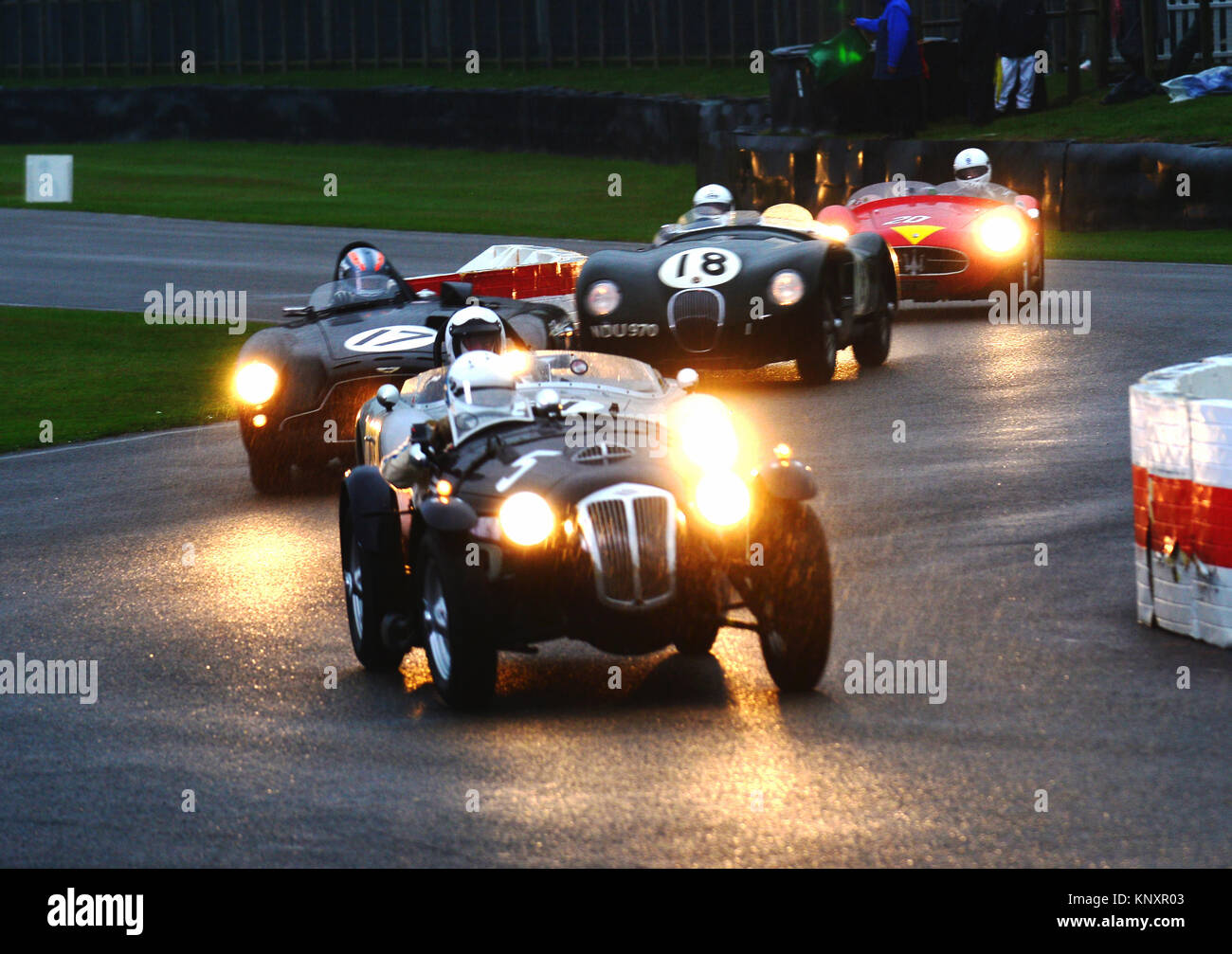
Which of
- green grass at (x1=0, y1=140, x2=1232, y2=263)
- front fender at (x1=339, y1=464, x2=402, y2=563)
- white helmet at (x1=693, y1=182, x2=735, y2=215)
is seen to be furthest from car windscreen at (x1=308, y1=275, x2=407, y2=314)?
green grass at (x1=0, y1=140, x2=1232, y2=263)

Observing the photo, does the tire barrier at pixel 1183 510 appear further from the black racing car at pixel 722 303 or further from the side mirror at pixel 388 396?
the black racing car at pixel 722 303

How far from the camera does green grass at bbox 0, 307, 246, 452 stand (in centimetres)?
1405

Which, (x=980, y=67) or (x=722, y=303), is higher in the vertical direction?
(x=980, y=67)

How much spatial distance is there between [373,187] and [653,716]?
30.6 meters

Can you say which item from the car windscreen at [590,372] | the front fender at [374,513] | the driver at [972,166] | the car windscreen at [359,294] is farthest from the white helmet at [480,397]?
the driver at [972,166]

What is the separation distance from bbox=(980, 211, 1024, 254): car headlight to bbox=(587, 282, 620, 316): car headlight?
170 inches

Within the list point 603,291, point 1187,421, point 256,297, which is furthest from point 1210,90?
point 1187,421

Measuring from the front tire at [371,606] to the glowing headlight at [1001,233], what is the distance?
391 inches

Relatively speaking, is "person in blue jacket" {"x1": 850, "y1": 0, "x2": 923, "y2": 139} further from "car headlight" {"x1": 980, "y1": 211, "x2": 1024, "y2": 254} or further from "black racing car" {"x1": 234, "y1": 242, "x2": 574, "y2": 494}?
"black racing car" {"x1": 234, "y1": 242, "x2": 574, "y2": 494}

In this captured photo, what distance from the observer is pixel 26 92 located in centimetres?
4544

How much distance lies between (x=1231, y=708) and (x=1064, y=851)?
1.54 meters

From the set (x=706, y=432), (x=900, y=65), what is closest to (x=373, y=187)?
(x=900, y=65)

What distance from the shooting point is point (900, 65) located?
85.0 ft

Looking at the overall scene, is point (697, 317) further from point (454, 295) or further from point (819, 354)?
point (454, 295)
